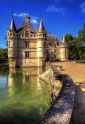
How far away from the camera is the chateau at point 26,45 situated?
220 ft

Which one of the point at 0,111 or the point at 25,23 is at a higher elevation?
the point at 25,23

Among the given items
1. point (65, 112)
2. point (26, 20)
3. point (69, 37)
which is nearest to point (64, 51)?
point (26, 20)

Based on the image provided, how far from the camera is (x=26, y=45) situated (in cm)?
6888

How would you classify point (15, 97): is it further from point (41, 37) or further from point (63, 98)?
point (41, 37)

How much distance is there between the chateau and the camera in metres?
67.1

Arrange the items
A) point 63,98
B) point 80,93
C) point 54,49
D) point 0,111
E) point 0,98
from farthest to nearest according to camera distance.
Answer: point 54,49 < point 0,98 < point 80,93 < point 0,111 < point 63,98

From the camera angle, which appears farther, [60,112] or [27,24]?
[27,24]

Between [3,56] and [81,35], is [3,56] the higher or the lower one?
the lower one

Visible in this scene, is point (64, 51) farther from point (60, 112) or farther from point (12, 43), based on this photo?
point (60, 112)

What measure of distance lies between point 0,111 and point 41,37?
48865mm

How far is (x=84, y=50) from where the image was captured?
233 feet

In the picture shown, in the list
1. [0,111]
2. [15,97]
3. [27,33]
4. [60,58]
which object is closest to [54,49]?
[60,58]

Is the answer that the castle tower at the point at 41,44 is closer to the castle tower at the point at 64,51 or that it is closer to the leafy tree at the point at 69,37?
the castle tower at the point at 64,51

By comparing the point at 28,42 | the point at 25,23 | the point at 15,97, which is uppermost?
the point at 25,23
